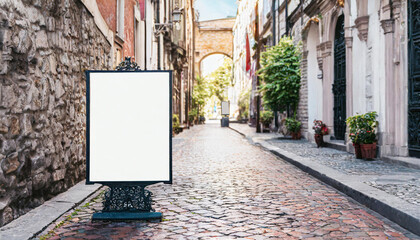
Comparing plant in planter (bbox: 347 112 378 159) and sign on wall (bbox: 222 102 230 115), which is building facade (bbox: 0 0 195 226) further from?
sign on wall (bbox: 222 102 230 115)

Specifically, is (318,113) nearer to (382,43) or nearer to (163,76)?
(382,43)

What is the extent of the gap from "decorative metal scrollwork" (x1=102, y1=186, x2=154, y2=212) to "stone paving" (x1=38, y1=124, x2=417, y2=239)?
6.0 inches

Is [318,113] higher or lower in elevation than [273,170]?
higher

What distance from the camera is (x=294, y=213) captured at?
4.51 m

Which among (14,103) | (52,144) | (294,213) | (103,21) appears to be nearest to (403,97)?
(294,213)

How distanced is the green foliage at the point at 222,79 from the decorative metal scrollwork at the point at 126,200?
191 feet

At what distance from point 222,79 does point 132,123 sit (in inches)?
2348

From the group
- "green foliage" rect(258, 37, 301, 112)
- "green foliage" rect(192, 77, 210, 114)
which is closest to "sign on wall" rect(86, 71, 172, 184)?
"green foliage" rect(258, 37, 301, 112)

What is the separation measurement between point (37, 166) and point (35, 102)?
64cm

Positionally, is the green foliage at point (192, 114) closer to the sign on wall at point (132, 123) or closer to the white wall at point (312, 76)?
the white wall at point (312, 76)

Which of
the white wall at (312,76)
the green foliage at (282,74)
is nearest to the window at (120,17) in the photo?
the green foliage at (282,74)

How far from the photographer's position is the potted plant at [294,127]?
1651 centimetres

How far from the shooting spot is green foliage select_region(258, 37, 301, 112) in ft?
54.3

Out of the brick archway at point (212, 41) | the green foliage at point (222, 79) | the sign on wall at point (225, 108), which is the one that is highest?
the brick archway at point (212, 41)
